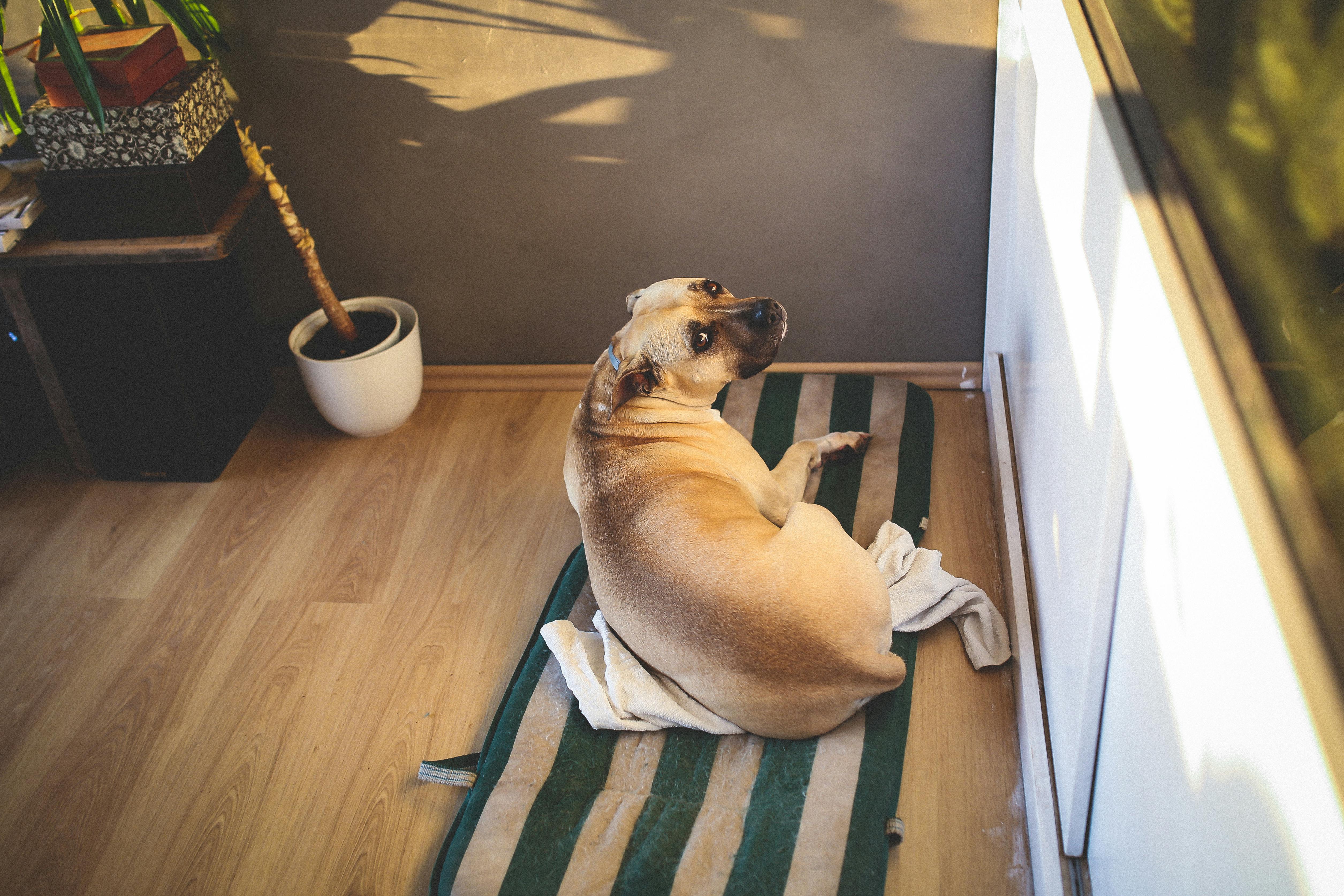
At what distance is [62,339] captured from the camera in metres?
2.65

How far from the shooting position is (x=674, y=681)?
1.94 metres

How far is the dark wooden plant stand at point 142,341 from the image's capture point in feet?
8.25

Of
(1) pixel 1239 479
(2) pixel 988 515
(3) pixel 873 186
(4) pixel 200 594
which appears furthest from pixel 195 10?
(1) pixel 1239 479

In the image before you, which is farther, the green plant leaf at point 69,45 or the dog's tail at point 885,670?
the green plant leaf at point 69,45

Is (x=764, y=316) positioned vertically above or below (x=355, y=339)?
above

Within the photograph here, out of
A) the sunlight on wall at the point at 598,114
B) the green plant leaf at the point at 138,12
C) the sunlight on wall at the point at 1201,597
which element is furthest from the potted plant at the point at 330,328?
the sunlight on wall at the point at 1201,597

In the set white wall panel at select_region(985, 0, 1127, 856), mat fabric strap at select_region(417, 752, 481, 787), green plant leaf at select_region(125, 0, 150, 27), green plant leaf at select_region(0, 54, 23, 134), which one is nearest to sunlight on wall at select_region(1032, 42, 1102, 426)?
white wall panel at select_region(985, 0, 1127, 856)

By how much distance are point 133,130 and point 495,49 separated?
3.02 ft

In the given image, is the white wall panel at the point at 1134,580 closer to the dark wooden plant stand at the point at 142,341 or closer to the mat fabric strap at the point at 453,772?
the mat fabric strap at the point at 453,772

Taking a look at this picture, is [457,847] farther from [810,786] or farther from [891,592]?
[891,592]

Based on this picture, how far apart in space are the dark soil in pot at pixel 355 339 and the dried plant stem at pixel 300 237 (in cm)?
4

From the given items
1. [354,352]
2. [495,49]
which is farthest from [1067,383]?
[354,352]

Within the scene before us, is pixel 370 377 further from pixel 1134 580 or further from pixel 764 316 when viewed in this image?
pixel 1134 580

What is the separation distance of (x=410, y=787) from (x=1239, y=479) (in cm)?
175
